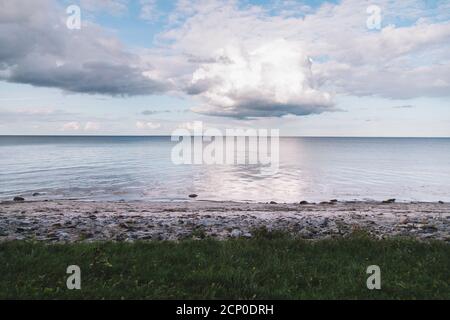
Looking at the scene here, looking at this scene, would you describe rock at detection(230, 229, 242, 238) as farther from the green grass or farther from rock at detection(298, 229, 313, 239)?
rock at detection(298, 229, 313, 239)

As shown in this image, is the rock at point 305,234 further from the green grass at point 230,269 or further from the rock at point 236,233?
the rock at point 236,233

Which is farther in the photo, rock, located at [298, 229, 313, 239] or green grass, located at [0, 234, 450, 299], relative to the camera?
rock, located at [298, 229, 313, 239]

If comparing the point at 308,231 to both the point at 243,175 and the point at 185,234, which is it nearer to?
the point at 185,234

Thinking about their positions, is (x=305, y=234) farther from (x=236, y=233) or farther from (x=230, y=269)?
(x=230, y=269)

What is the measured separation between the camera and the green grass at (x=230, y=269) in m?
8.15

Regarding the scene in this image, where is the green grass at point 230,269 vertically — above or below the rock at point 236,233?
above

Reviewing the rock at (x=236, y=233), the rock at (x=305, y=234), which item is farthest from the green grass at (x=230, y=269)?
the rock at (x=236, y=233)

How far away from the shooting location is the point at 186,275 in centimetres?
918

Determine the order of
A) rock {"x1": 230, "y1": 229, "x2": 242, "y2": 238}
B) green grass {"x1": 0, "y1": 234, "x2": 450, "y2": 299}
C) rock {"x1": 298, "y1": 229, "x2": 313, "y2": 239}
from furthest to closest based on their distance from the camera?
1. rock {"x1": 230, "y1": 229, "x2": 242, "y2": 238}
2. rock {"x1": 298, "y1": 229, "x2": 313, "y2": 239}
3. green grass {"x1": 0, "y1": 234, "x2": 450, "y2": 299}

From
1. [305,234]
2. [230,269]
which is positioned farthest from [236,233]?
[230,269]

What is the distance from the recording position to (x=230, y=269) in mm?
9453

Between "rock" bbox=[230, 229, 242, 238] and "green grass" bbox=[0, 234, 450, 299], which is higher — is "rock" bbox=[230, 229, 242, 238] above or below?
below

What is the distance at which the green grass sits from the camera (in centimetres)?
815

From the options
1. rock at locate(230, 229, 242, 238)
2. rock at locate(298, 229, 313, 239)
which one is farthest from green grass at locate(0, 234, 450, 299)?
rock at locate(230, 229, 242, 238)
